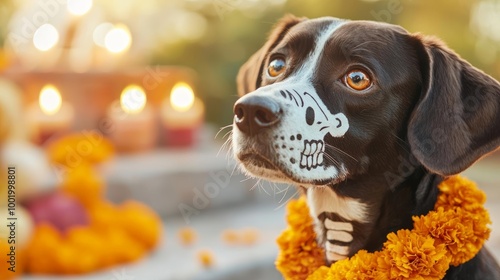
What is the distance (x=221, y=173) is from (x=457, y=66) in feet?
8.24

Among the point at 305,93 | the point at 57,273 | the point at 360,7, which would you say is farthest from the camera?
the point at 360,7

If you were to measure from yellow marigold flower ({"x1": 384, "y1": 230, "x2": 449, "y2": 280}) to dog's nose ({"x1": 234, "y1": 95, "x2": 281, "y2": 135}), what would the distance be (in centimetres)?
42

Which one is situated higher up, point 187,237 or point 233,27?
point 233,27

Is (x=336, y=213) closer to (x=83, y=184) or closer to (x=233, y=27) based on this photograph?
(x=83, y=184)

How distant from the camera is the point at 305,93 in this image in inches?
56.9

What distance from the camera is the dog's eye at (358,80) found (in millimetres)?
1484

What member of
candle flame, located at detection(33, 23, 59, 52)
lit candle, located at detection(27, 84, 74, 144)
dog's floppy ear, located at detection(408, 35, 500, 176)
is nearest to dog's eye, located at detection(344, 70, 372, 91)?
dog's floppy ear, located at detection(408, 35, 500, 176)

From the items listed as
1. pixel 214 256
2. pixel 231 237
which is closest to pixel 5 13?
pixel 231 237

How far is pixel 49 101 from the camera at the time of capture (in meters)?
3.66

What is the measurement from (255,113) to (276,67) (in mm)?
300

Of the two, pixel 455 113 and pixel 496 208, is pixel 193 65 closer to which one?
pixel 496 208

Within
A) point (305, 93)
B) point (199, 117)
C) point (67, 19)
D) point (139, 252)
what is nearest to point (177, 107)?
point (199, 117)

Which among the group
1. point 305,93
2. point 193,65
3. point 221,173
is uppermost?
point 193,65

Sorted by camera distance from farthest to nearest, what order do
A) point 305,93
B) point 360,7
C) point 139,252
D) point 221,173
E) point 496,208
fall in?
point 496,208
point 221,173
point 360,7
point 139,252
point 305,93
